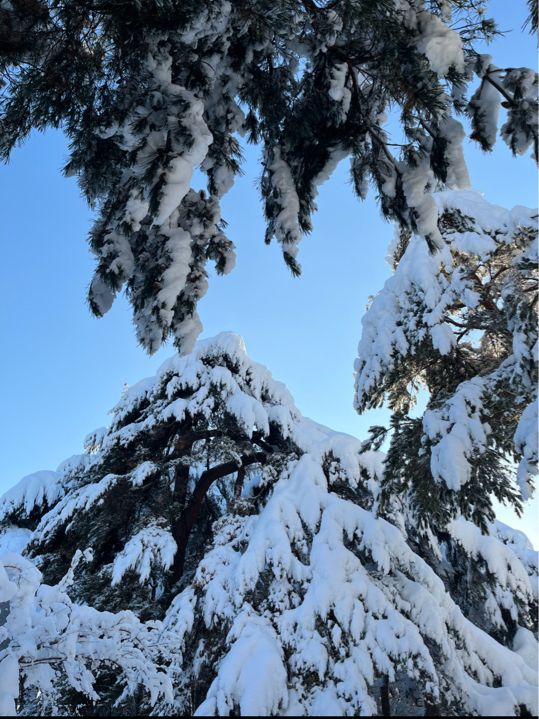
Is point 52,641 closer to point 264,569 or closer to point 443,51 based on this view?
point 264,569

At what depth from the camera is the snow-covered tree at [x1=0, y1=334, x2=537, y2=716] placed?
15.5ft

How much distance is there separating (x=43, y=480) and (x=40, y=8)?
9810 mm

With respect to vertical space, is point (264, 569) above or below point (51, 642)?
above

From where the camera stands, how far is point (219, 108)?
2812 mm

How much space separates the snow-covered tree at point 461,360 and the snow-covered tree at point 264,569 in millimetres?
876

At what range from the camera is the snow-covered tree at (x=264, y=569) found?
15.5ft

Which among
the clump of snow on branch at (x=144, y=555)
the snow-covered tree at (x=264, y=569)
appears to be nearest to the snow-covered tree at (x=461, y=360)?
the snow-covered tree at (x=264, y=569)

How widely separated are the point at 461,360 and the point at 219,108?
4.30m

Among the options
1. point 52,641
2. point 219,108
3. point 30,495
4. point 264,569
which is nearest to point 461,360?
point 264,569

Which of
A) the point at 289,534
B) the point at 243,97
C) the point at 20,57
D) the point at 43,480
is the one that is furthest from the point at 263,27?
the point at 43,480

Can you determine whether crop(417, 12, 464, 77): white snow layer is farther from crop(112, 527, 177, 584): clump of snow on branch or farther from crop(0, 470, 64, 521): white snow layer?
crop(0, 470, 64, 521): white snow layer

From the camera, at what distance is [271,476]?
862 cm

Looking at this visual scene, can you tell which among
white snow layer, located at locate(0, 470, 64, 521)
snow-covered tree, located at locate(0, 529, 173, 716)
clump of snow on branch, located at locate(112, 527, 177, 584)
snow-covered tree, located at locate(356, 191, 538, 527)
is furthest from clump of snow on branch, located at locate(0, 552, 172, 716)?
white snow layer, located at locate(0, 470, 64, 521)

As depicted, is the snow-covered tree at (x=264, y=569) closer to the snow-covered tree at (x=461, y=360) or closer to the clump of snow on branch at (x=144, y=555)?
the clump of snow on branch at (x=144, y=555)
